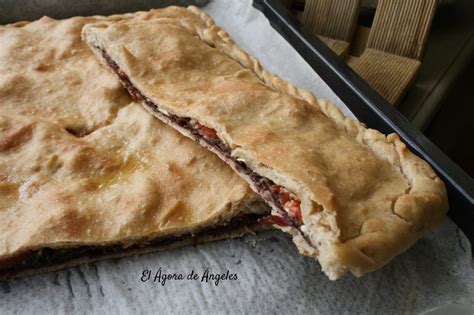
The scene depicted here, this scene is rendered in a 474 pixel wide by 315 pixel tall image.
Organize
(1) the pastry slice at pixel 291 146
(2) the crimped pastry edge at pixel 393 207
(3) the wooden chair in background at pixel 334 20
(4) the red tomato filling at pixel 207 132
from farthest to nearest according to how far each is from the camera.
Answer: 1. (3) the wooden chair in background at pixel 334 20
2. (4) the red tomato filling at pixel 207 132
3. (1) the pastry slice at pixel 291 146
4. (2) the crimped pastry edge at pixel 393 207

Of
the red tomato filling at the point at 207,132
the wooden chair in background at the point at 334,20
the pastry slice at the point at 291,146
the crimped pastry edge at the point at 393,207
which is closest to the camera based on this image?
the crimped pastry edge at the point at 393,207

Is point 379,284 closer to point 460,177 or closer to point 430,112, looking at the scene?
point 460,177

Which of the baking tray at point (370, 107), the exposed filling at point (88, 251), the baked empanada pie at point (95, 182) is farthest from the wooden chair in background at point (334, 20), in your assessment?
the exposed filling at point (88, 251)

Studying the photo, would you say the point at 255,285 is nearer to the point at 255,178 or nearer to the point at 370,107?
the point at 255,178

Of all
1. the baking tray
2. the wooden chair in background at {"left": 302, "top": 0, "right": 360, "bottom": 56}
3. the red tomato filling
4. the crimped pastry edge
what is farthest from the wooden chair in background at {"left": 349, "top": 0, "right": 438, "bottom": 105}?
the red tomato filling

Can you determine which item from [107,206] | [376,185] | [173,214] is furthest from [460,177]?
[107,206]

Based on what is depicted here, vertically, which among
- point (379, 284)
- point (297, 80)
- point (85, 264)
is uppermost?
point (297, 80)

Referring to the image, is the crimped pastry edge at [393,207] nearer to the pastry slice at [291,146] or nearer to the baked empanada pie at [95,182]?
the pastry slice at [291,146]

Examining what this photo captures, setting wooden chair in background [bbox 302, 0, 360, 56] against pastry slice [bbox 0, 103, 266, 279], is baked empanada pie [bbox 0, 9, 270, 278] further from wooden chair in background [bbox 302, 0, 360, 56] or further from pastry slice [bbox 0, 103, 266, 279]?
wooden chair in background [bbox 302, 0, 360, 56]
